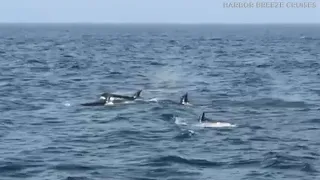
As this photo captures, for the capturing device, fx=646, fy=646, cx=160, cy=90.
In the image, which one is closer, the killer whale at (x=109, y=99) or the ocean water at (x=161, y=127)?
the ocean water at (x=161, y=127)

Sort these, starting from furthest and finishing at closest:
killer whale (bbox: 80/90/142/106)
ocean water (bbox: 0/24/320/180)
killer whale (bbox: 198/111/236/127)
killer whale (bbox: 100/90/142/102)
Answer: killer whale (bbox: 100/90/142/102), killer whale (bbox: 80/90/142/106), killer whale (bbox: 198/111/236/127), ocean water (bbox: 0/24/320/180)

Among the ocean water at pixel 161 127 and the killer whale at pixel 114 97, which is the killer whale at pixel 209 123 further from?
the killer whale at pixel 114 97

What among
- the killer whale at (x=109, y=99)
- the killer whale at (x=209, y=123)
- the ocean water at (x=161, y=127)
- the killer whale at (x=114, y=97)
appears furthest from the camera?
the killer whale at (x=114, y=97)

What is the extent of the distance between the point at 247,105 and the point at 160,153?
19.1 m

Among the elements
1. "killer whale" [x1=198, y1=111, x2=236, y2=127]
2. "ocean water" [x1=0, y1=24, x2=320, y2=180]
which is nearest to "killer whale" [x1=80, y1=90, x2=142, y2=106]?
"ocean water" [x1=0, y1=24, x2=320, y2=180]

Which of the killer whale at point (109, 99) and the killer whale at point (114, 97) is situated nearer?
the killer whale at point (109, 99)

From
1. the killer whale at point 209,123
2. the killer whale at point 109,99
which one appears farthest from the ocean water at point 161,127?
the killer whale at point 109,99

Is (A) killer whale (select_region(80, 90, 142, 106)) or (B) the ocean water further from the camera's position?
(A) killer whale (select_region(80, 90, 142, 106))

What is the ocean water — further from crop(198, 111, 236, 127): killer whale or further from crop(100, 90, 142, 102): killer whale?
crop(100, 90, 142, 102): killer whale

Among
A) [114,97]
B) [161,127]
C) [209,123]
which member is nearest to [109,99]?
[114,97]

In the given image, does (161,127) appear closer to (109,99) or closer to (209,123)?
(209,123)

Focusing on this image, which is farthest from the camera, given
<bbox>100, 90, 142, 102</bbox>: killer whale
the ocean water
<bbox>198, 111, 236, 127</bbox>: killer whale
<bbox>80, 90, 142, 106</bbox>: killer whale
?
<bbox>100, 90, 142, 102</bbox>: killer whale

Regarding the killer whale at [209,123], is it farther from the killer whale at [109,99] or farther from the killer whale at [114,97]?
the killer whale at [114,97]

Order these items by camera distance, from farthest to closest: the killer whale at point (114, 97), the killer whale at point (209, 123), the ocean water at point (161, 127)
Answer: the killer whale at point (114, 97)
the killer whale at point (209, 123)
the ocean water at point (161, 127)
